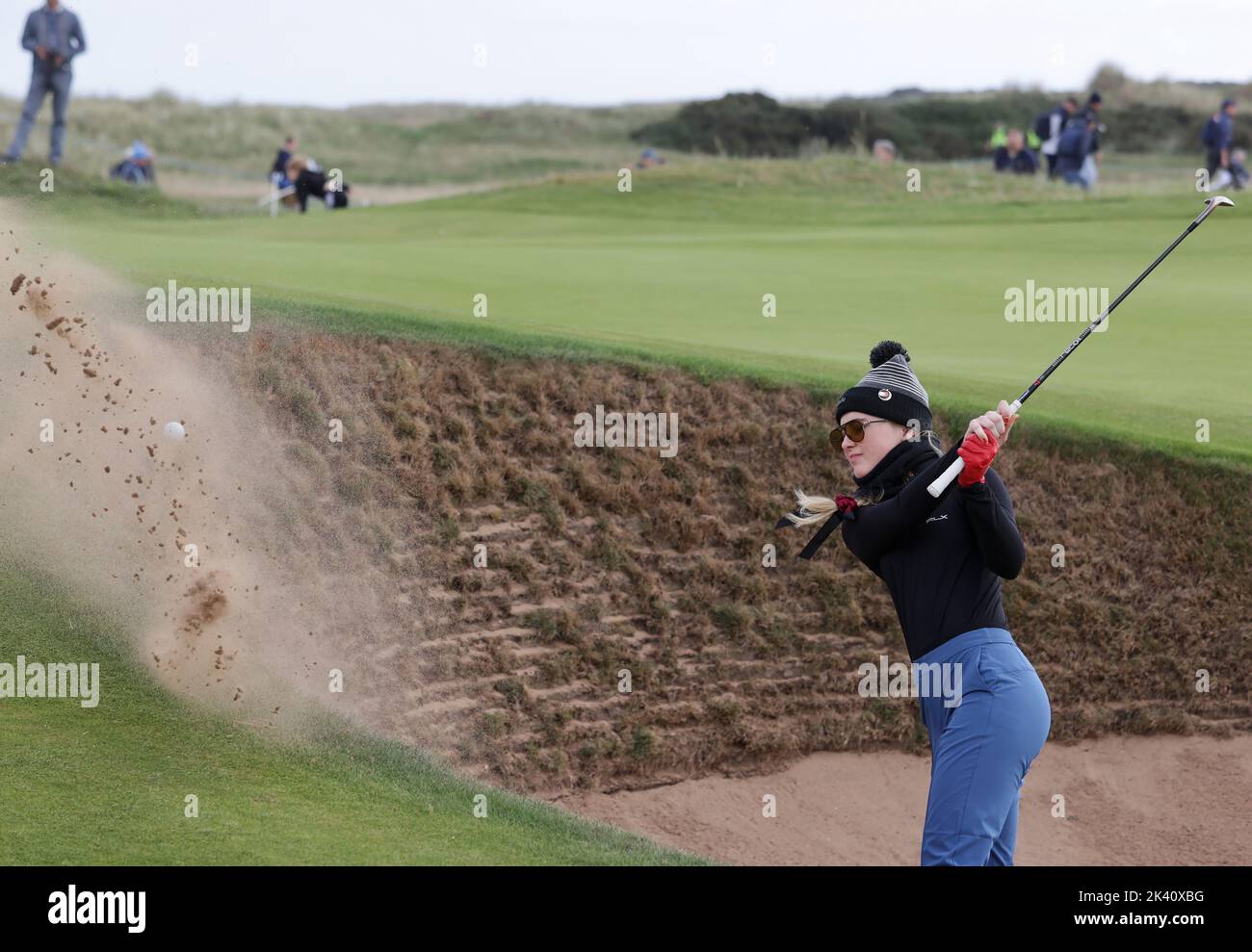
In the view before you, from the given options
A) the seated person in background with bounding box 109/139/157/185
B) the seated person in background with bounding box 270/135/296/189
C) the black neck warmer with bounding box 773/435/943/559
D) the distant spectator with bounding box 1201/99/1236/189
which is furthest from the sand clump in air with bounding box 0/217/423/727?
the distant spectator with bounding box 1201/99/1236/189

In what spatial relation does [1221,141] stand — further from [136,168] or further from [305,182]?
[136,168]

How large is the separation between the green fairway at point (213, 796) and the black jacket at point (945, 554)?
2946 millimetres

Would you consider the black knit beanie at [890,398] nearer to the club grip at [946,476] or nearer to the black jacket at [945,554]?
the black jacket at [945,554]

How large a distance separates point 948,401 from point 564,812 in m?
5.48

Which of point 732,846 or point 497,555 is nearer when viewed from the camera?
point 732,846

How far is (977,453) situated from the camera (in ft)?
19.1

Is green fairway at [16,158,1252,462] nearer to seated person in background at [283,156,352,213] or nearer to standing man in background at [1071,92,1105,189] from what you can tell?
standing man in background at [1071,92,1105,189]

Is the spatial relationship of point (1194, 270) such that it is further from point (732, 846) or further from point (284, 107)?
point (284, 107)

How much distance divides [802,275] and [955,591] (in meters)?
14.7

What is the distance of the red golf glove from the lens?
580cm

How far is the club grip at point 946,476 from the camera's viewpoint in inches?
234

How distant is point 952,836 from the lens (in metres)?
5.76

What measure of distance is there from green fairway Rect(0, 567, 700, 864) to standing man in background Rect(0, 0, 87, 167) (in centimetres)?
1717
